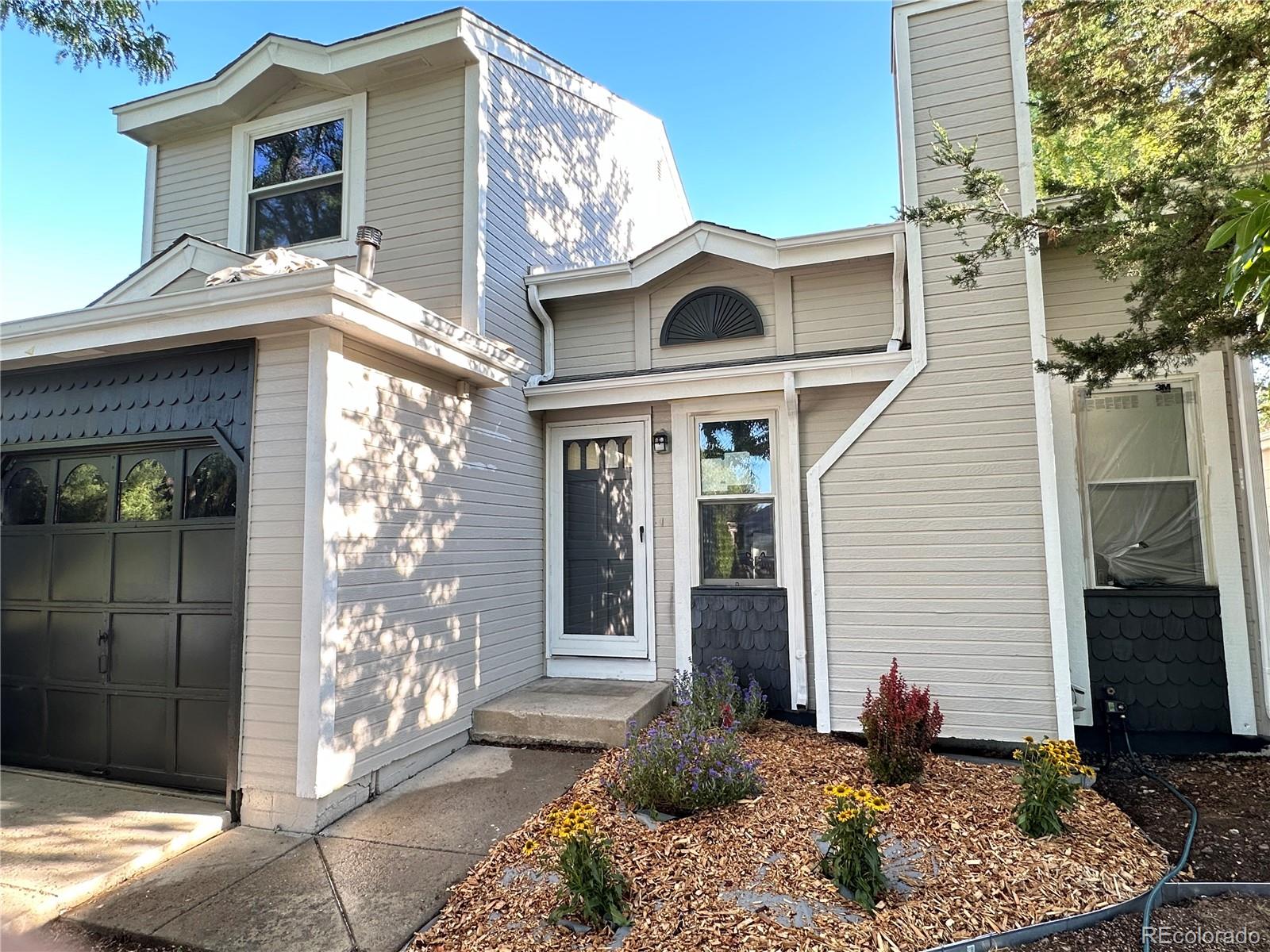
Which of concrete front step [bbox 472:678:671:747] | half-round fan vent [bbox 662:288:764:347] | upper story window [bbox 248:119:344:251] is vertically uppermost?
upper story window [bbox 248:119:344:251]

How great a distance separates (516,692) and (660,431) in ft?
8.46

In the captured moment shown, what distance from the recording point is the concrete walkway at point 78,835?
9.07 ft

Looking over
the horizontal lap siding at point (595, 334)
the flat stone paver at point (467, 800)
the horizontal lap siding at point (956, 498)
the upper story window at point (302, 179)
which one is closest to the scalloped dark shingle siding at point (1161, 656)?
the horizontal lap siding at point (956, 498)

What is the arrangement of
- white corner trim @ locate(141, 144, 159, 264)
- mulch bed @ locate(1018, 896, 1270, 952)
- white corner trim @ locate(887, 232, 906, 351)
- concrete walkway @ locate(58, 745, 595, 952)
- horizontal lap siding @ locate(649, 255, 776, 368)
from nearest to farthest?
mulch bed @ locate(1018, 896, 1270, 952), concrete walkway @ locate(58, 745, 595, 952), white corner trim @ locate(887, 232, 906, 351), horizontal lap siding @ locate(649, 255, 776, 368), white corner trim @ locate(141, 144, 159, 264)

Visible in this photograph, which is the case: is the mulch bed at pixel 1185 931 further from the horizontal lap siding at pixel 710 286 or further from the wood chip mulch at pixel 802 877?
the horizontal lap siding at pixel 710 286

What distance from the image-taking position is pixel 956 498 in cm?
436

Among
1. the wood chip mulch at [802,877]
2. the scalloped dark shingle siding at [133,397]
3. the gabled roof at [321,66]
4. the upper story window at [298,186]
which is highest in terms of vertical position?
the gabled roof at [321,66]

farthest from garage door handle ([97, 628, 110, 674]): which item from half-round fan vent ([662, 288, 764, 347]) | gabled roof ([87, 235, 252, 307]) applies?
half-round fan vent ([662, 288, 764, 347])

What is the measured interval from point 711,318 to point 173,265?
439 cm

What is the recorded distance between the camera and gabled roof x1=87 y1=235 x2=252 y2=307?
4.60 metres

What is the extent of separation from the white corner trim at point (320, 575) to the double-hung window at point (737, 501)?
300 cm

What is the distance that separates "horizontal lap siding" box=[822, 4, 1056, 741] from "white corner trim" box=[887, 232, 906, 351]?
0.87 ft

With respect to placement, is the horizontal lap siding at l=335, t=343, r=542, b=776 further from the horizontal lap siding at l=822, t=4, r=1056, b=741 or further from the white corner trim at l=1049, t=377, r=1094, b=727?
the white corner trim at l=1049, t=377, r=1094, b=727

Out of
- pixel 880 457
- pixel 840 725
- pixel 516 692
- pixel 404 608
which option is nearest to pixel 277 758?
pixel 404 608
